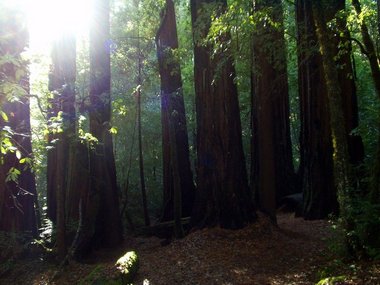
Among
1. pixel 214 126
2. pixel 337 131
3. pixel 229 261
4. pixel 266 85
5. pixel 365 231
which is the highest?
pixel 266 85

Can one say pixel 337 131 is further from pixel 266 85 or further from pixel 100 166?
pixel 100 166

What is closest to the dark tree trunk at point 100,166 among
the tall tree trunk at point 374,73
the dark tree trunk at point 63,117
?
the dark tree trunk at point 63,117

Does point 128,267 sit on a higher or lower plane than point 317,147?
lower

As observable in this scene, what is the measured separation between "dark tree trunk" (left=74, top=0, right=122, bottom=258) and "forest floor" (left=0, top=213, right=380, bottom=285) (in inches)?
22.0

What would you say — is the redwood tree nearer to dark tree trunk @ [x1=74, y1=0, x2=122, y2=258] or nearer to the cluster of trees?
the cluster of trees

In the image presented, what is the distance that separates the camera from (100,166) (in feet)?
39.0

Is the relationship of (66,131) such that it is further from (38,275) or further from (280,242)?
(280,242)

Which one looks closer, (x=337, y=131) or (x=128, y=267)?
(x=337, y=131)

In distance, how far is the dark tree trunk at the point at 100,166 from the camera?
11430mm

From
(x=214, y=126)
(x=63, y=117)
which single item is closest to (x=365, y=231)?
(x=214, y=126)

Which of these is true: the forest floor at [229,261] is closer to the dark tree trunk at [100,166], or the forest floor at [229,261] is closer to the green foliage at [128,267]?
the green foliage at [128,267]

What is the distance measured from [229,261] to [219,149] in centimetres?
284

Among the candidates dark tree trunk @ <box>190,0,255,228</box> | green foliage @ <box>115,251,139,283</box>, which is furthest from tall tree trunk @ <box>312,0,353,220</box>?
green foliage @ <box>115,251,139,283</box>

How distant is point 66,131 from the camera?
8.77 metres
